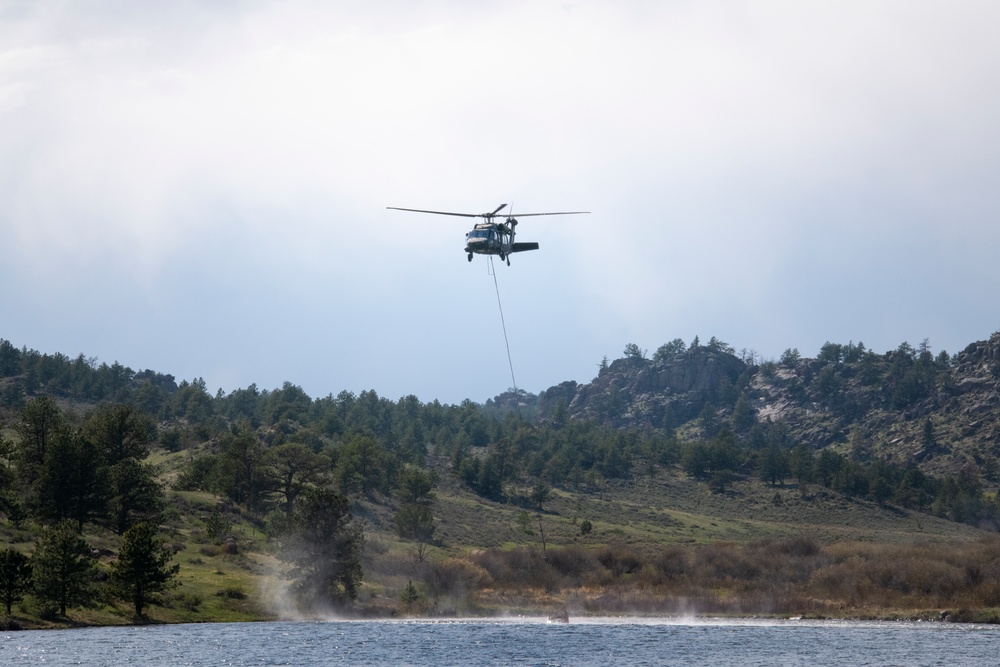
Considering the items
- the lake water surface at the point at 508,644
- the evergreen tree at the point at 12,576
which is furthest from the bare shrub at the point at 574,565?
the evergreen tree at the point at 12,576

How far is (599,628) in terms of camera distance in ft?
312

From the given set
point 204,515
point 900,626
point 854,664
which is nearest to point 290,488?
point 204,515

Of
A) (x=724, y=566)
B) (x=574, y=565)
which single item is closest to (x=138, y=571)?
(x=574, y=565)

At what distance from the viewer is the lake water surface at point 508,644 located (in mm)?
72000

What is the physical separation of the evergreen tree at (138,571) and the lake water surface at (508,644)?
3.20 m

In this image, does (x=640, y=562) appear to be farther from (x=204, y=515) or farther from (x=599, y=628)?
(x=204, y=515)

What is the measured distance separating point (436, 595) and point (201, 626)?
2565 centimetres

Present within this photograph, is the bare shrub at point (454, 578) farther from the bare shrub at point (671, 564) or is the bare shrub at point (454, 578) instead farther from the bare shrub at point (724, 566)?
the bare shrub at point (724, 566)

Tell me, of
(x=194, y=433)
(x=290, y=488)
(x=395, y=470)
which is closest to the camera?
(x=290, y=488)

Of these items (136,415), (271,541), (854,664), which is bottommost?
(854,664)

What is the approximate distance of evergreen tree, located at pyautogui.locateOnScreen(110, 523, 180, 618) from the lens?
8856cm

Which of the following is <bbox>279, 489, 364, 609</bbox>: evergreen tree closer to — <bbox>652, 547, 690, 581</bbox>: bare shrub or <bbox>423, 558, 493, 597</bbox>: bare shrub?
<bbox>423, 558, 493, 597</bbox>: bare shrub

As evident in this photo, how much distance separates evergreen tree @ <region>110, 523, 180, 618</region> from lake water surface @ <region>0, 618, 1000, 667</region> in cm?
320

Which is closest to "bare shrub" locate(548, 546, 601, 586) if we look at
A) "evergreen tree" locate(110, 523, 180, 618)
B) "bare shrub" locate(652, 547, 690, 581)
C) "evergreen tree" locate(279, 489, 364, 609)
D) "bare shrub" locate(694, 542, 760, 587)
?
"bare shrub" locate(652, 547, 690, 581)
